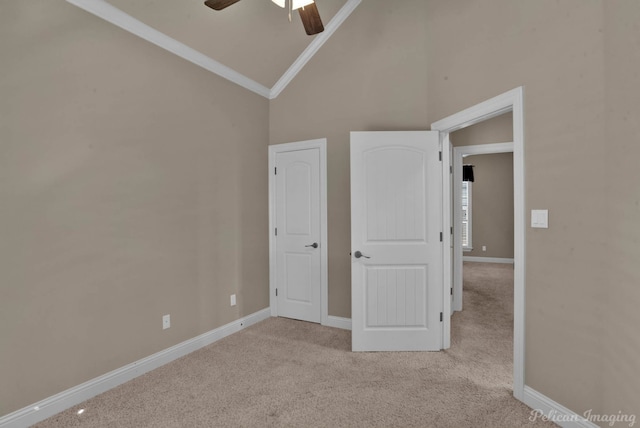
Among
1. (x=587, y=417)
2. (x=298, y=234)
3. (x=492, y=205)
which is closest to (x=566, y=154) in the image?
(x=587, y=417)

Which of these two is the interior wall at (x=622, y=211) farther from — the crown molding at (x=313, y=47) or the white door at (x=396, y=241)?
the crown molding at (x=313, y=47)

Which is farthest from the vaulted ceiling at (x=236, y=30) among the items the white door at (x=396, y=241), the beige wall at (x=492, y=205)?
→ the beige wall at (x=492, y=205)

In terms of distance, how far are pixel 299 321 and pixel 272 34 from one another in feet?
10.3

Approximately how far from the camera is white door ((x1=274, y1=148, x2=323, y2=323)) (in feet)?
12.7

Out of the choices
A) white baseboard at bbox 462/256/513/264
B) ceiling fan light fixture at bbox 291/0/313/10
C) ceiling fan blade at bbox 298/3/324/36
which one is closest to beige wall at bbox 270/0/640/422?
ceiling fan blade at bbox 298/3/324/36

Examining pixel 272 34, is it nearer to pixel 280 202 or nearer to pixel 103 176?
pixel 280 202

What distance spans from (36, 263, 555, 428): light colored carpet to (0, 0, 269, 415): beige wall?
33 centimetres

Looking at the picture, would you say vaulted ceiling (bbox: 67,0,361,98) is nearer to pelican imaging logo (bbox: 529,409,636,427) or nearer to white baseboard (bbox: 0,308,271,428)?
white baseboard (bbox: 0,308,271,428)

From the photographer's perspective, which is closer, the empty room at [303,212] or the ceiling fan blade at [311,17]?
the empty room at [303,212]

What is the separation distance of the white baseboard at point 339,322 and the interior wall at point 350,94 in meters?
0.05

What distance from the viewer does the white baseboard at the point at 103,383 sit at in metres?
2.01

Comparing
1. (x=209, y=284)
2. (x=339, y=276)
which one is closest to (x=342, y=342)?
(x=339, y=276)

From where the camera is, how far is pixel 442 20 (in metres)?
2.99

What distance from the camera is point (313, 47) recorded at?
378cm
